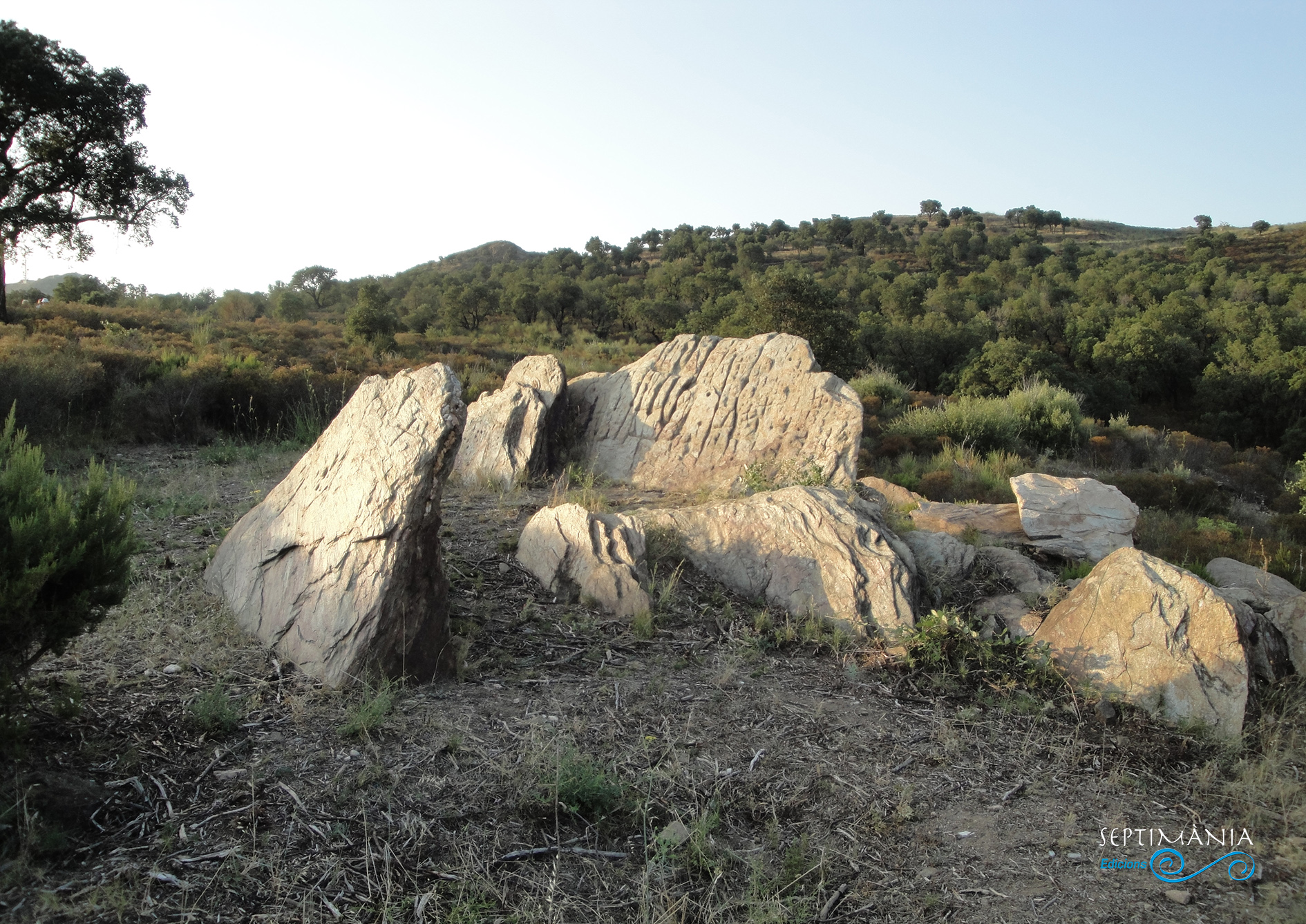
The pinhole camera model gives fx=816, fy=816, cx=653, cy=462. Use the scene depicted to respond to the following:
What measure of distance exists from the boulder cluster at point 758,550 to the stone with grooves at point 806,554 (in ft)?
0.05

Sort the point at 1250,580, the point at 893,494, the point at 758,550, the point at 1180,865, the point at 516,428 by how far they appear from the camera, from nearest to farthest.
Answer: the point at 1180,865 < the point at 758,550 < the point at 1250,580 < the point at 516,428 < the point at 893,494

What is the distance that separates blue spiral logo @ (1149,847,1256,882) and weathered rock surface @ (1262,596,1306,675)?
94.3 inches

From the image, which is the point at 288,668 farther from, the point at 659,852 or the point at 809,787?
the point at 809,787

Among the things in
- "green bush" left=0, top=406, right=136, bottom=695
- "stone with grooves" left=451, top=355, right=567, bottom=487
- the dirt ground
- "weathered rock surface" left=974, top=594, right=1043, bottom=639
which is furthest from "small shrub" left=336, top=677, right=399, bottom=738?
"stone with grooves" left=451, top=355, right=567, bottom=487

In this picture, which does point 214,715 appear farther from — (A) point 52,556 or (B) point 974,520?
(B) point 974,520

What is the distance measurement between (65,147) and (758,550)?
1903 centimetres

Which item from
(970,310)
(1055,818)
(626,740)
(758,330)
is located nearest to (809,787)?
(626,740)

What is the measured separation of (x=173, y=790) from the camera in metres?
3.16

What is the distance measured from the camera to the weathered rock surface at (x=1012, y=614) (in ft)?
18.6

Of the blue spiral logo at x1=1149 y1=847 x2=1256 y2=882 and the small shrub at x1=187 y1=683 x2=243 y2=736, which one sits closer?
the blue spiral logo at x1=1149 y1=847 x2=1256 y2=882

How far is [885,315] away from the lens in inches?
1606

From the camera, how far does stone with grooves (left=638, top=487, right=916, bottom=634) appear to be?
5602 mm

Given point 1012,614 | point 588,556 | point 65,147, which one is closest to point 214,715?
point 588,556

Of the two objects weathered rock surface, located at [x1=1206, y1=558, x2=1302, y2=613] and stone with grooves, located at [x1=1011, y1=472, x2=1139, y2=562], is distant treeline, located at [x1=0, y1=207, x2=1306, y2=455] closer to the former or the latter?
stone with grooves, located at [x1=1011, y1=472, x2=1139, y2=562]
